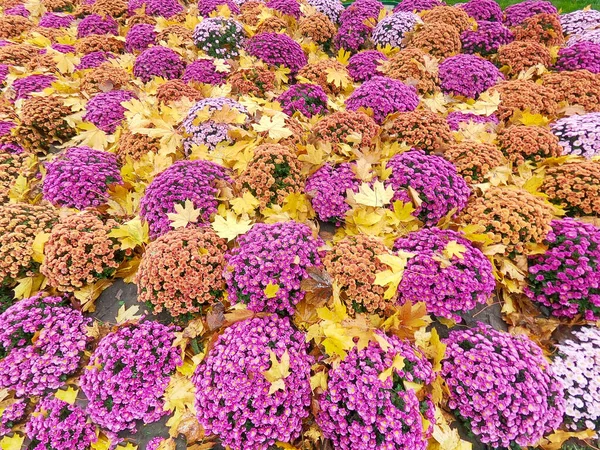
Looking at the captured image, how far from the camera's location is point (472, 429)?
200 centimetres

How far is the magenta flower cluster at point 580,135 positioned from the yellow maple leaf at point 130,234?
3363 millimetres

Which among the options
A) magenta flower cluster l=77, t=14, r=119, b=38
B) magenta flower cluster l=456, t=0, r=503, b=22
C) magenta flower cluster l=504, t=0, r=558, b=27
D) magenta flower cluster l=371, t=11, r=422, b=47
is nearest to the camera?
magenta flower cluster l=371, t=11, r=422, b=47

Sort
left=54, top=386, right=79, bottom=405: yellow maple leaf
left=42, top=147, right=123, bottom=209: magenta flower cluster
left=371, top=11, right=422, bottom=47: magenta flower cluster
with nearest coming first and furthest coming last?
left=54, top=386, right=79, bottom=405: yellow maple leaf → left=42, top=147, right=123, bottom=209: magenta flower cluster → left=371, top=11, right=422, bottom=47: magenta flower cluster

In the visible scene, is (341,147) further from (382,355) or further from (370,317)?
(382,355)

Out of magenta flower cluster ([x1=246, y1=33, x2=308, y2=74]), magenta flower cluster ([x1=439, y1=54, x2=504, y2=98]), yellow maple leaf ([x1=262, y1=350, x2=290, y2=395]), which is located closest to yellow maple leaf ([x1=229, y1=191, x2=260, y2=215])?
yellow maple leaf ([x1=262, y1=350, x2=290, y2=395])

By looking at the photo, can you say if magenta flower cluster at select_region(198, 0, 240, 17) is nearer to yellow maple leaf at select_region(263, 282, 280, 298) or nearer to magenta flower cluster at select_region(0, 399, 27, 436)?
yellow maple leaf at select_region(263, 282, 280, 298)

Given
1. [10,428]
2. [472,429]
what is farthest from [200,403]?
[472,429]

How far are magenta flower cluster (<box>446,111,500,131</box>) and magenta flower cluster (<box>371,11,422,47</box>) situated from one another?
160 centimetres

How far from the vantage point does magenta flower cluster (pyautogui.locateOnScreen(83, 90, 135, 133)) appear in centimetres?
371

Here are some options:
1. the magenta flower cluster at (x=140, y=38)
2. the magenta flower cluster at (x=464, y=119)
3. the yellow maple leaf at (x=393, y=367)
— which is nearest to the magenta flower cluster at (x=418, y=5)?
the magenta flower cluster at (x=464, y=119)

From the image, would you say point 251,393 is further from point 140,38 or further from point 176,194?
point 140,38

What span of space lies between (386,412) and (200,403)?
910 mm

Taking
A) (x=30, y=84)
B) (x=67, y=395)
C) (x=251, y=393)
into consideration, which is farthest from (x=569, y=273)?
(x=30, y=84)

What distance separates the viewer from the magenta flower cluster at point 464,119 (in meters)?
3.50
